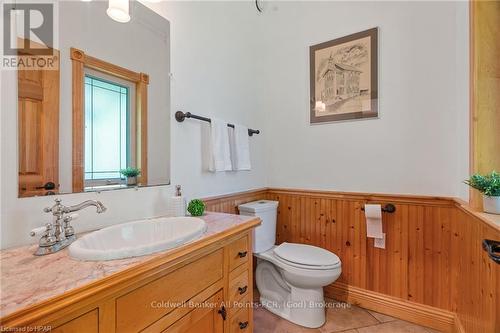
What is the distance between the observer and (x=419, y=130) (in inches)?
68.1

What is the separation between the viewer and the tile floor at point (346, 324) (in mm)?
1645

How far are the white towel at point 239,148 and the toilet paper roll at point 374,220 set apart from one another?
976mm

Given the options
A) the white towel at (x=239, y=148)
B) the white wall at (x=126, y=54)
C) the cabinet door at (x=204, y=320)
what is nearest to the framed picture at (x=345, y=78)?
the white towel at (x=239, y=148)

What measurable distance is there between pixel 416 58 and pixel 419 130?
20.3 inches

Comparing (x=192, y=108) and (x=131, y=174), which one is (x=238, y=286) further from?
(x=192, y=108)

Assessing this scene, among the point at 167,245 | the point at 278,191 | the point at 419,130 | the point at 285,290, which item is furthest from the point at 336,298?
the point at 167,245

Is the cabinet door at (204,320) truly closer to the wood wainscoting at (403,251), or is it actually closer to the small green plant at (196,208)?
the small green plant at (196,208)

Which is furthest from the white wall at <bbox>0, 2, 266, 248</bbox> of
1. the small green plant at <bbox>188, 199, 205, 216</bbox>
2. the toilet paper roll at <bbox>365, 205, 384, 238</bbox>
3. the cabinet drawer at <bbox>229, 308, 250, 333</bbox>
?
the toilet paper roll at <bbox>365, 205, 384, 238</bbox>

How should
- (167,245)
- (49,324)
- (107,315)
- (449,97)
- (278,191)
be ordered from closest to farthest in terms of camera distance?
1. (49,324)
2. (107,315)
3. (167,245)
4. (449,97)
5. (278,191)

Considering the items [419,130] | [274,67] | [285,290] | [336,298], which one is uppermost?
[274,67]

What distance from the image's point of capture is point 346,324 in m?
1.71

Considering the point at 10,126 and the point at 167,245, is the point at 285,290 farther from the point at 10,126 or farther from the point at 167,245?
the point at 10,126

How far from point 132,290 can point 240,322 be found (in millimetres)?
723

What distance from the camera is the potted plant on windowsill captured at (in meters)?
1.23
